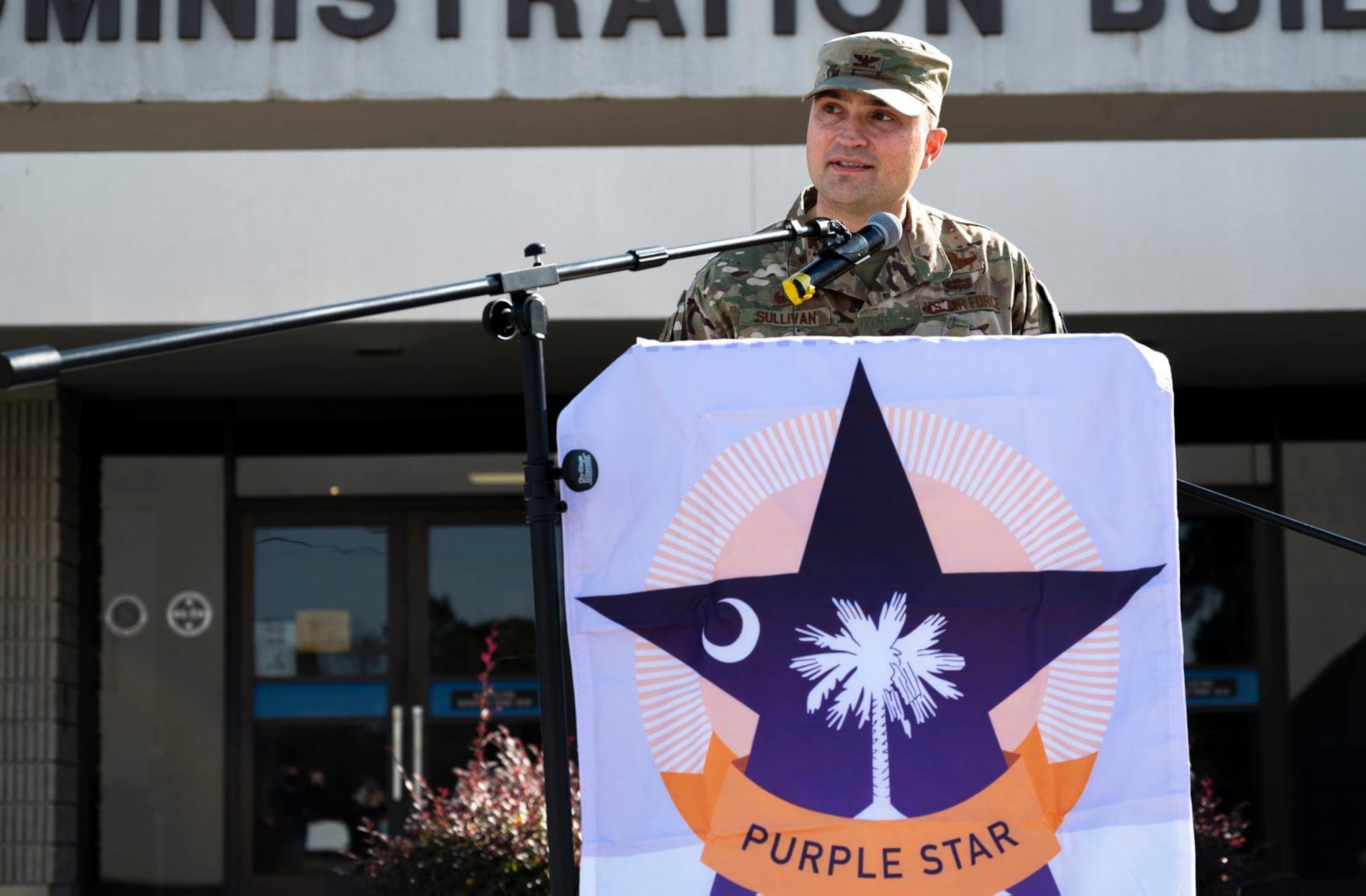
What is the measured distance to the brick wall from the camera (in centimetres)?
979

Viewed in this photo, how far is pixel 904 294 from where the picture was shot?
2.90m

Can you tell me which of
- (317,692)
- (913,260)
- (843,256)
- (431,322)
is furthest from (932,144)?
(317,692)

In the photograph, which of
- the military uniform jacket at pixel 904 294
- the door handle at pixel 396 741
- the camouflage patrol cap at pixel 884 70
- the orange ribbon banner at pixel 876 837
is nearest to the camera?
the orange ribbon banner at pixel 876 837

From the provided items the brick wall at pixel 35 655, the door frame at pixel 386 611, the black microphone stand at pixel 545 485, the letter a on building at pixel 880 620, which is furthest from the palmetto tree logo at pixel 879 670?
the brick wall at pixel 35 655

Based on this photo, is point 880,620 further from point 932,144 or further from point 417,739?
point 417,739

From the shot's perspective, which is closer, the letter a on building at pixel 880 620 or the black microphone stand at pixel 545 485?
the black microphone stand at pixel 545 485

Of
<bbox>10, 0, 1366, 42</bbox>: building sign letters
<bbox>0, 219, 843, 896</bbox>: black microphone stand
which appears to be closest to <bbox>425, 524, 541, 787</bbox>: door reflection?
<bbox>10, 0, 1366, 42</bbox>: building sign letters

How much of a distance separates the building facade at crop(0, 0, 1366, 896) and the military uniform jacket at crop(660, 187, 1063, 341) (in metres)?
1.70

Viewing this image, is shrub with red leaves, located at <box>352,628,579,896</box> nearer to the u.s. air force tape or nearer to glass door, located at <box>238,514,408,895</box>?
the u.s. air force tape

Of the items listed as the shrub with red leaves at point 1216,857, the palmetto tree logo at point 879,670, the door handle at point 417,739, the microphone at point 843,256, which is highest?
the microphone at point 843,256

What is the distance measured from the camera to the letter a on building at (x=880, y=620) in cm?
224

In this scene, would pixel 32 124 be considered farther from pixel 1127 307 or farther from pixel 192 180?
pixel 1127 307

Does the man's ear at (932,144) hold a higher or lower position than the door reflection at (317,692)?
higher

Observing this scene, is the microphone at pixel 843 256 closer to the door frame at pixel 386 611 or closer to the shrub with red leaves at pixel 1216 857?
the shrub with red leaves at pixel 1216 857
